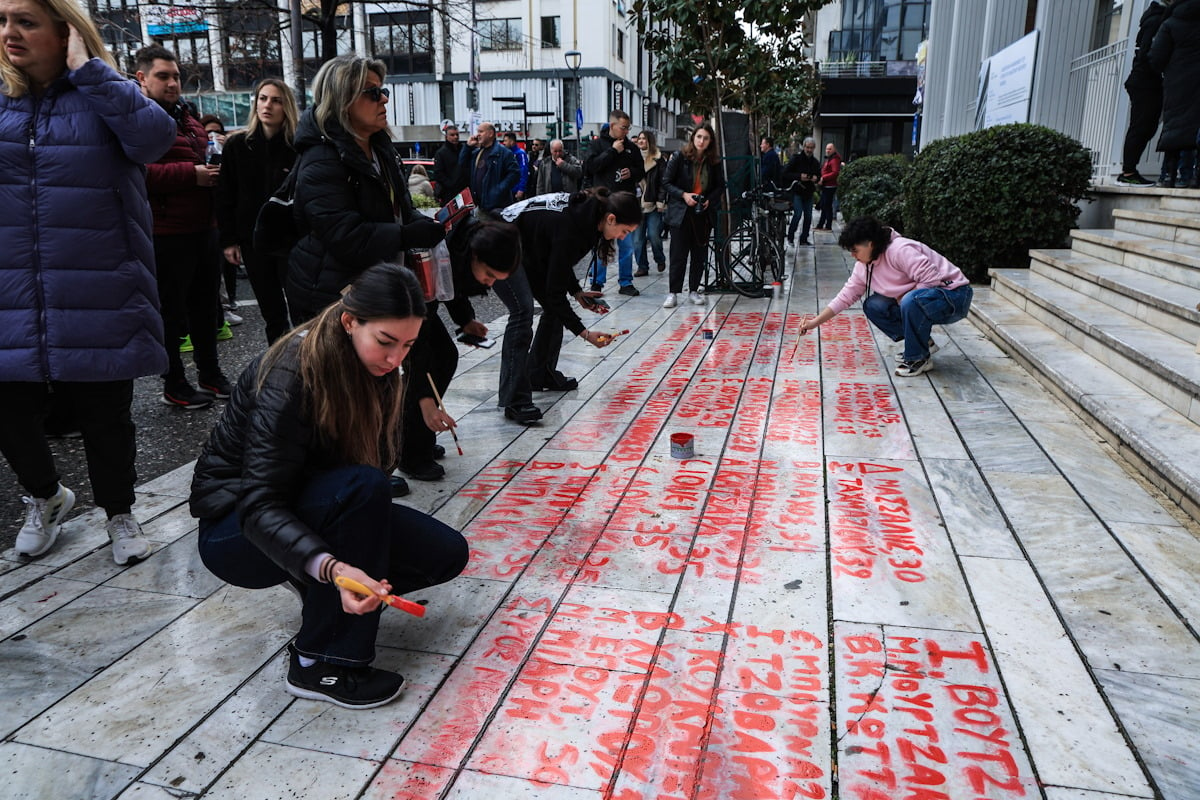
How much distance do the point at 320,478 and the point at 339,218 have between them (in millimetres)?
1513

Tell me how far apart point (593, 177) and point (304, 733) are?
8.25 meters

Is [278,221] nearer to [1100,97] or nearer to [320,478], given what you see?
[320,478]

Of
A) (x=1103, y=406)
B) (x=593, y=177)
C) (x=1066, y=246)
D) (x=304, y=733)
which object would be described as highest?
(x=593, y=177)

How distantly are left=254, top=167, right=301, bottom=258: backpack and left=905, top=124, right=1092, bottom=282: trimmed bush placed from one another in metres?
6.82

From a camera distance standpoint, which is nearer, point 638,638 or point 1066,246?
point 638,638

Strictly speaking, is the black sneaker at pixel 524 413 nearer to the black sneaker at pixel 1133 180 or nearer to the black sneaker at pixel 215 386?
the black sneaker at pixel 215 386

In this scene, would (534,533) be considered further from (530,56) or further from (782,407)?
(530,56)

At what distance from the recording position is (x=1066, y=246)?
8.50 m

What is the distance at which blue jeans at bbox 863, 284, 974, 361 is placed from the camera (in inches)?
224

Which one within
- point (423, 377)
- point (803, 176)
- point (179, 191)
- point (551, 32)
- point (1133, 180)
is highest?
point (551, 32)

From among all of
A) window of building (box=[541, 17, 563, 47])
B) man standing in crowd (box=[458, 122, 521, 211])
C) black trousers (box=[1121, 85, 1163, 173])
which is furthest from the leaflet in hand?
window of building (box=[541, 17, 563, 47])

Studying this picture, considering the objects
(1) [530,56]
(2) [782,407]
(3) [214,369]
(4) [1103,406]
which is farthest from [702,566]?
(1) [530,56]

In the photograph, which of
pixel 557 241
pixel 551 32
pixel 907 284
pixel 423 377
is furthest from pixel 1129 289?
pixel 551 32

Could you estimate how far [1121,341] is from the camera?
5.04m
